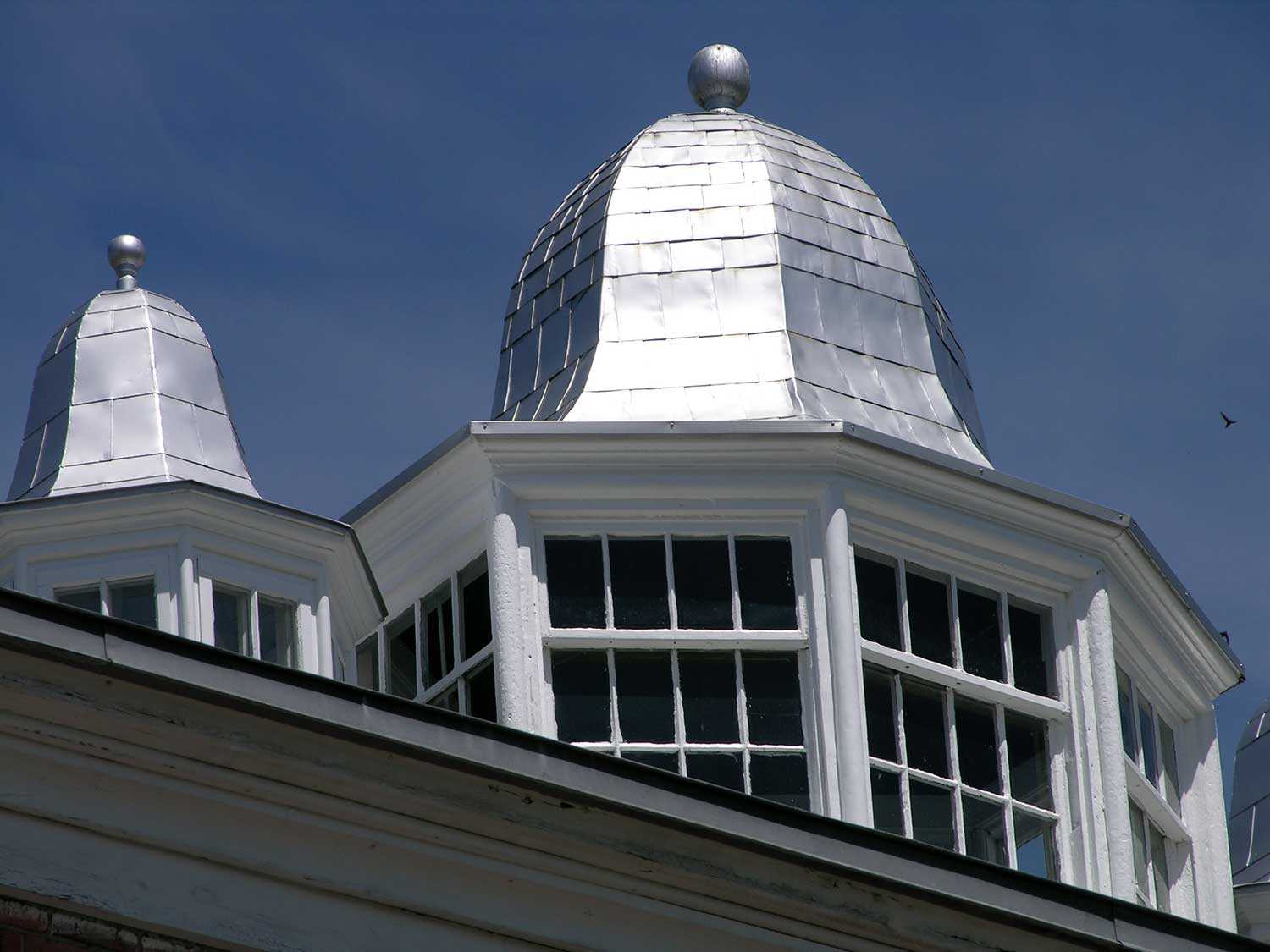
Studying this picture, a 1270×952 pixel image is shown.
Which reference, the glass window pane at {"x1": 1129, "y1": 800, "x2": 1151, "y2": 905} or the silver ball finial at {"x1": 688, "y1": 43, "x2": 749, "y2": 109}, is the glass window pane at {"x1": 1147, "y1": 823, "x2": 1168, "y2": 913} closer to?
the glass window pane at {"x1": 1129, "y1": 800, "x2": 1151, "y2": 905}

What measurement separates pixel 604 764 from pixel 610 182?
7.80 metres

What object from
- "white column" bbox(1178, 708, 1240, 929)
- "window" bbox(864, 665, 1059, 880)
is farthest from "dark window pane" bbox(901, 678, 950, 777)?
"white column" bbox(1178, 708, 1240, 929)

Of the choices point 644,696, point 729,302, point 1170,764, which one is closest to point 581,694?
point 644,696

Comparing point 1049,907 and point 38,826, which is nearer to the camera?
point 38,826

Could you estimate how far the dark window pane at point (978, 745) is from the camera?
14086 millimetres

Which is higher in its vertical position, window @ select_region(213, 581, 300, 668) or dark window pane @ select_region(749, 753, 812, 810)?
window @ select_region(213, 581, 300, 668)

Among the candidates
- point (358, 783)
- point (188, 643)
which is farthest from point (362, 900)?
point (188, 643)

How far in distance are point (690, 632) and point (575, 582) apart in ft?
2.09

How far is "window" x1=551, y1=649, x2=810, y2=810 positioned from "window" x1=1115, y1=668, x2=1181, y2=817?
6.07ft

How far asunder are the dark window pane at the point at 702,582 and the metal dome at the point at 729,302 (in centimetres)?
89

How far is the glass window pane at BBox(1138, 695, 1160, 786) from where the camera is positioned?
15203mm

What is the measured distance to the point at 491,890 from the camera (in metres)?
8.79

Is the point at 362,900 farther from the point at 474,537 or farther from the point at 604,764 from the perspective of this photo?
the point at 474,537

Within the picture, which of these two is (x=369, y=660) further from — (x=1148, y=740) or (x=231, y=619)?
(x=1148, y=740)
